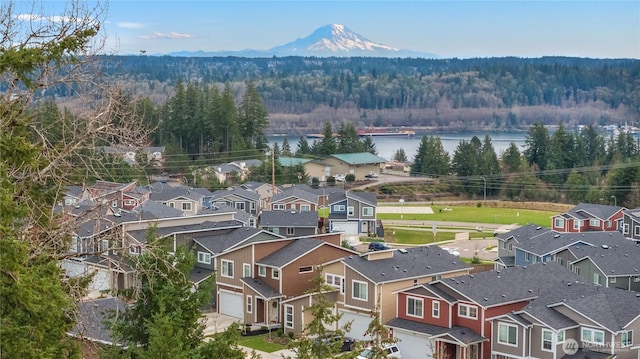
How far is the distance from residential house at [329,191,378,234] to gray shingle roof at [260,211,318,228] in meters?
2.45

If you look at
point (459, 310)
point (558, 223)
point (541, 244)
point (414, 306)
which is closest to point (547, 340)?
point (459, 310)

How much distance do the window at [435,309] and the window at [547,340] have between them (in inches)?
81.6

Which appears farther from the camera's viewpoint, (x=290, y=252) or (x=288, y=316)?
(x=290, y=252)

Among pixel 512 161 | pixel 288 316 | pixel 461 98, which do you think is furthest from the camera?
pixel 461 98

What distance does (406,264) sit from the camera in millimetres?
17859

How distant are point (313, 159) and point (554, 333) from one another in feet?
114

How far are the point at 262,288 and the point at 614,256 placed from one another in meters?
8.05

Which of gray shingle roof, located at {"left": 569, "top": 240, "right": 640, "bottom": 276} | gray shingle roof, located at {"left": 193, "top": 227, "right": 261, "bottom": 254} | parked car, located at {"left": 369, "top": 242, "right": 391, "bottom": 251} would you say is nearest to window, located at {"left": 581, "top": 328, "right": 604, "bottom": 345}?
gray shingle roof, located at {"left": 569, "top": 240, "right": 640, "bottom": 276}

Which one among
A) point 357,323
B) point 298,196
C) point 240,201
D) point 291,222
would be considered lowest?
point 357,323

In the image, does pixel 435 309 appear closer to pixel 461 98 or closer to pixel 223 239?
pixel 223 239

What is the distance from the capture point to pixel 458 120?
120 meters

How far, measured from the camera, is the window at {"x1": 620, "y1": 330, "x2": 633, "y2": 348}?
13.9 metres

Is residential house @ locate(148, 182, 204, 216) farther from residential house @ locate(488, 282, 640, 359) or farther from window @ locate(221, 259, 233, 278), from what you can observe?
residential house @ locate(488, 282, 640, 359)

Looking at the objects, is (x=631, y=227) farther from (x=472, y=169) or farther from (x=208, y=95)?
(x=208, y=95)
